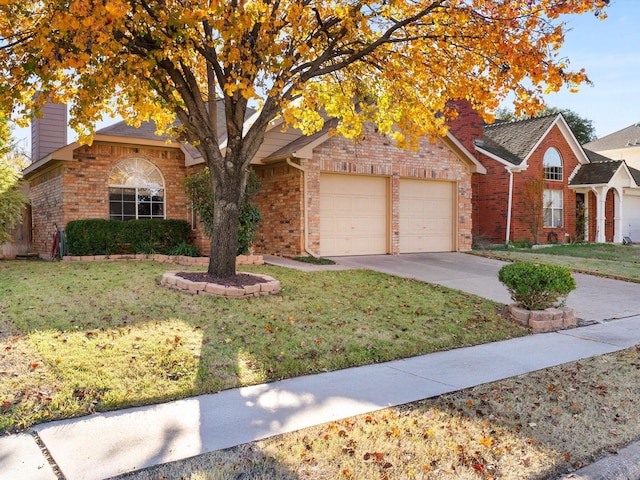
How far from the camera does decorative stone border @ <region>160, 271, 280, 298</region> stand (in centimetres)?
850

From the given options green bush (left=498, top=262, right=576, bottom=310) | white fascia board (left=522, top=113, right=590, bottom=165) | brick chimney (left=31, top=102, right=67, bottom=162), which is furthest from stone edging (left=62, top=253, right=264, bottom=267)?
white fascia board (left=522, top=113, right=590, bottom=165)

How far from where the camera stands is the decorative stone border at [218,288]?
27.9 feet

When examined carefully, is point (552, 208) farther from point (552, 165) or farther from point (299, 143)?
point (299, 143)

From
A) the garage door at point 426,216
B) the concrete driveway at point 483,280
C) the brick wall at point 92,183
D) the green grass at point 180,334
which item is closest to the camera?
the green grass at point 180,334

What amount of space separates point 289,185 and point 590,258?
10.5 meters

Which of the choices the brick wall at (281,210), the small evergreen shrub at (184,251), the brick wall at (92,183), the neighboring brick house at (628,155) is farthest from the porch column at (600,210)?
the small evergreen shrub at (184,251)

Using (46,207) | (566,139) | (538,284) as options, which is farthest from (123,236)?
(566,139)

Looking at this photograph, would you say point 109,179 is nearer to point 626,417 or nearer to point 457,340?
point 457,340

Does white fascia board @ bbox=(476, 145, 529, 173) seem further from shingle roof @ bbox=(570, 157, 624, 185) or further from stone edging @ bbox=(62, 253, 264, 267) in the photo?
stone edging @ bbox=(62, 253, 264, 267)

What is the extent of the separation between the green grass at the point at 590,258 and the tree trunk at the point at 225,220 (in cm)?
980

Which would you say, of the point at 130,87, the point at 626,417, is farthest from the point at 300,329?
the point at 130,87

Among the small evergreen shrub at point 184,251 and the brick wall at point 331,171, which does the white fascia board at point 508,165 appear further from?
the small evergreen shrub at point 184,251

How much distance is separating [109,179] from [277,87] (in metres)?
8.00

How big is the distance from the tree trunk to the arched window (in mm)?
6740
